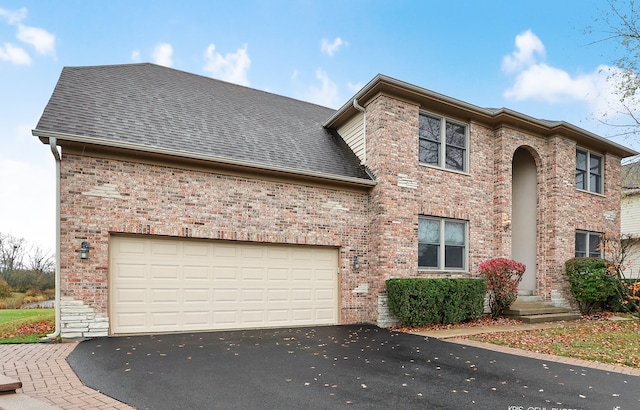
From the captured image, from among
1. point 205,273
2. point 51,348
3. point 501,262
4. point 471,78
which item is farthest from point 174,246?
point 471,78

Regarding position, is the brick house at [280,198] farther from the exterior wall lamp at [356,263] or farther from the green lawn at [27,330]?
the green lawn at [27,330]

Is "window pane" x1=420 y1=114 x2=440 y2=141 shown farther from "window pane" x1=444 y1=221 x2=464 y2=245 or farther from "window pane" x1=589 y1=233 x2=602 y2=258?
"window pane" x1=589 y1=233 x2=602 y2=258

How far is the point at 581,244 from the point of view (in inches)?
535

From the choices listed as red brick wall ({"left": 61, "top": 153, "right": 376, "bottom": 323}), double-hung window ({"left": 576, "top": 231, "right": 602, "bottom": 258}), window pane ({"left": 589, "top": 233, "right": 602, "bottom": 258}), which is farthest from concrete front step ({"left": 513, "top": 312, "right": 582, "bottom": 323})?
red brick wall ({"left": 61, "top": 153, "right": 376, "bottom": 323})

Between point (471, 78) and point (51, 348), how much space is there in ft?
61.5

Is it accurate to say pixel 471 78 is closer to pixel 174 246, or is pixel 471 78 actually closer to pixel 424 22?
pixel 424 22

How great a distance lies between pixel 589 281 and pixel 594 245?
2.53m

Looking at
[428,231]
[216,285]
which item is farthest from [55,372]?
[428,231]

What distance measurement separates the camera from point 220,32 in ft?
44.0

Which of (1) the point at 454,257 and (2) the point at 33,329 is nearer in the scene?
(2) the point at 33,329

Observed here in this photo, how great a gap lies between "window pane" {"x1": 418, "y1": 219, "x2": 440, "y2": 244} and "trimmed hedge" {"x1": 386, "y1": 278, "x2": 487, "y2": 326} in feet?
4.34

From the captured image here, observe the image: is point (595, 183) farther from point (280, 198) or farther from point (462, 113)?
point (280, 198)

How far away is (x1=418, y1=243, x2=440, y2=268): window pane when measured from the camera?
34.6 ft

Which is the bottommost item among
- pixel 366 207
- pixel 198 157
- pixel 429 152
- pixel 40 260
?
pixel 40 260
